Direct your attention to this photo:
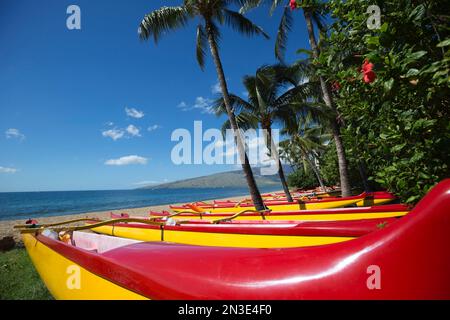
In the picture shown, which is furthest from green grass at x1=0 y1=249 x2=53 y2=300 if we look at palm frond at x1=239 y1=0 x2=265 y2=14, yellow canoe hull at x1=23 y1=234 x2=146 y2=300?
palm frond at x1=239 y1=0 x2=265 y2=14

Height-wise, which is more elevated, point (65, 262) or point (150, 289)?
point (150, 289)

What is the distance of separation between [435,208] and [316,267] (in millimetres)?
525

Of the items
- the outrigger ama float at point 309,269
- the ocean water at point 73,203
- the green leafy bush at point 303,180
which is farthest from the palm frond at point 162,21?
the ocean water at point 73,203

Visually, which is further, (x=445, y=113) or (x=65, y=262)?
(x=65, y=262)

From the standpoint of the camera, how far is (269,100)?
10.1 meters

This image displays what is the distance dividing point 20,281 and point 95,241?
185 cm

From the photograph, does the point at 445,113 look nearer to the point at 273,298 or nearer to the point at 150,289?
the point at 273,298

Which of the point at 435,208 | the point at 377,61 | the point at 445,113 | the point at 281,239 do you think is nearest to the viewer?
the point at 435,208

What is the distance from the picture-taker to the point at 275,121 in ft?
32.8

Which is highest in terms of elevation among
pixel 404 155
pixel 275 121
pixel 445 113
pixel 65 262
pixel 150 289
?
pixel 275 121

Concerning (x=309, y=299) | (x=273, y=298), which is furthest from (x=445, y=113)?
(x=273, y=298)

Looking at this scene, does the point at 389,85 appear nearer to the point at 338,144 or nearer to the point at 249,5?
the point at 338,144

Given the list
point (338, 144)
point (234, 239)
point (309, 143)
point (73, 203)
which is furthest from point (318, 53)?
point (73, 203)

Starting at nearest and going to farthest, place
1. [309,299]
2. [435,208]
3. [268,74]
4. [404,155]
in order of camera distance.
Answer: [435,208] → [309,299] → [404,155] → [268,74]
